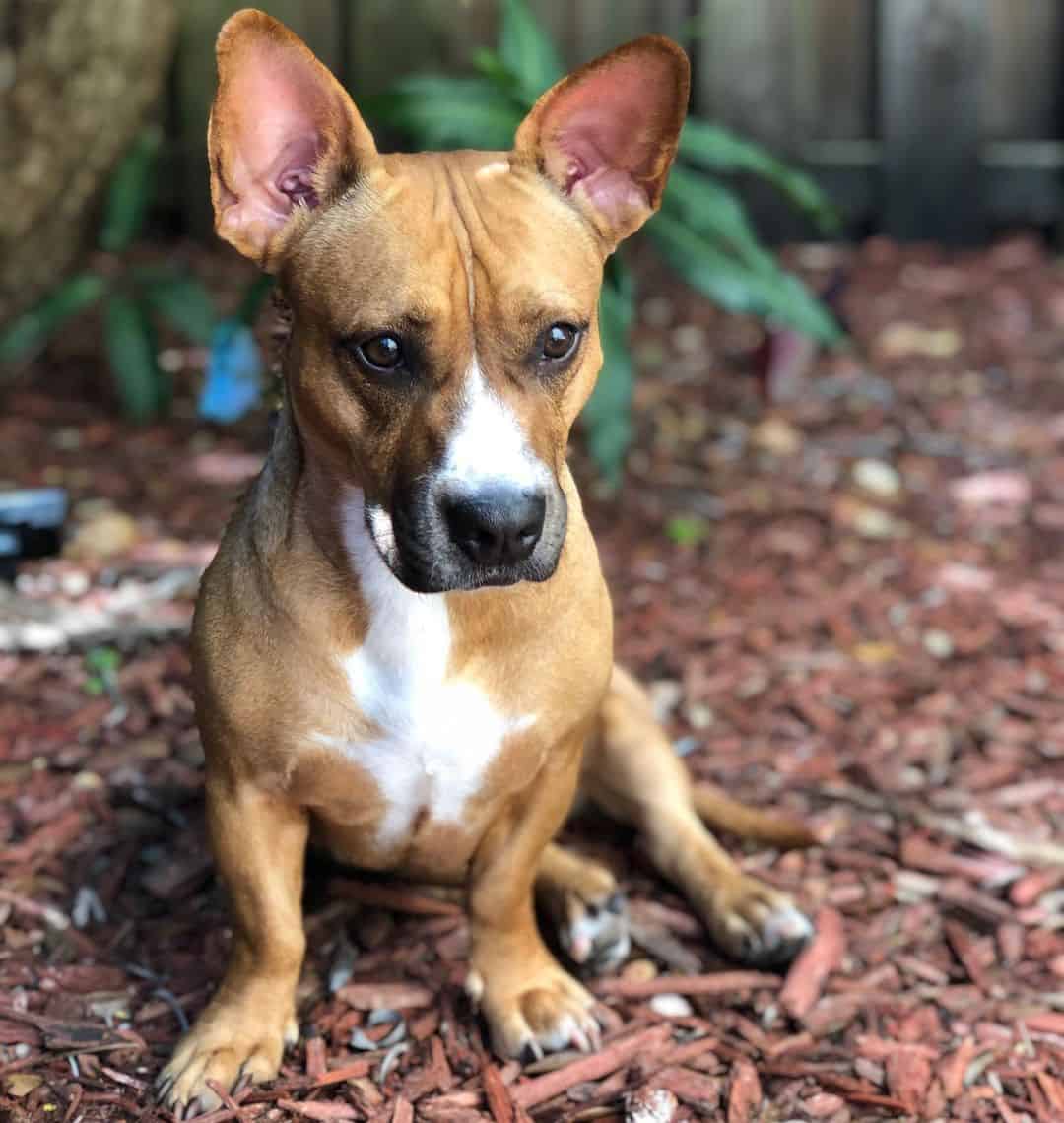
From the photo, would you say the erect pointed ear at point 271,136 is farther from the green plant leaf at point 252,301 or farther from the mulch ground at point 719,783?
the green plant leaf at point 252,301

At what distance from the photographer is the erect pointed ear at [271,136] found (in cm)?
267

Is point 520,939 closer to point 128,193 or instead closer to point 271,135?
point 271,135

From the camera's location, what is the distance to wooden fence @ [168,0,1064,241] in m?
7.82

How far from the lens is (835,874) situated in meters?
3.88

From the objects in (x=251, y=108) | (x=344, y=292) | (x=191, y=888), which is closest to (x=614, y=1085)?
(x=191, y=888)

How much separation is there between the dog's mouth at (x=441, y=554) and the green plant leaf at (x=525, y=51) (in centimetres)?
280

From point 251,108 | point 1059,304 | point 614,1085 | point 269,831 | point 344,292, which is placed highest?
point 251,108

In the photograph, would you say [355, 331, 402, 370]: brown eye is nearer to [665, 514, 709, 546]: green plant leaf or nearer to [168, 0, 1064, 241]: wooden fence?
[665, 514, 709, 546]: green plant leaf

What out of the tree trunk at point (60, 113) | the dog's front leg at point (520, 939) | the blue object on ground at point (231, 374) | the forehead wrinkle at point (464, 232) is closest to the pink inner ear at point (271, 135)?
the forehead wrinkle at point (464, 232)

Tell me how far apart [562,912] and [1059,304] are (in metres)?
5.63

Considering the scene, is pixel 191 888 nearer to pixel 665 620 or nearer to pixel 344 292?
pixel 344 292

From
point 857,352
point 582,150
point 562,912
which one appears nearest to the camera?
point 582,150

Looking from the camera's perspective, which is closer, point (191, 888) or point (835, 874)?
point (191, 888)

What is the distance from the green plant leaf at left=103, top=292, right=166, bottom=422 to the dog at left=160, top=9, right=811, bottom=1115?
3325mm
